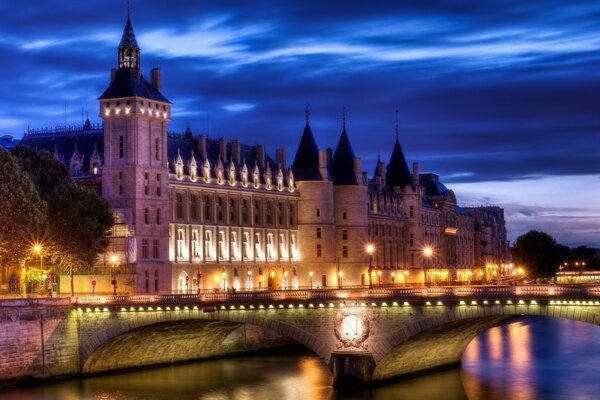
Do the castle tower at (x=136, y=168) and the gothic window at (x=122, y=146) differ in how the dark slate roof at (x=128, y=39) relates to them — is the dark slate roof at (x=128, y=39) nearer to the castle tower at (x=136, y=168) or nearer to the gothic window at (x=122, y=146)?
the castle tower at (x=136, y=168)

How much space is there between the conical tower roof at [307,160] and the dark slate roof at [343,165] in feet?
14.2

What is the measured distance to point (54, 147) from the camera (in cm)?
13088

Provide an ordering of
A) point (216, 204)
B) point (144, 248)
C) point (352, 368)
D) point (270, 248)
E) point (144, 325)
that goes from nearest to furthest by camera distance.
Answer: point (352, 368) → point (144, 325) → point (144, 248) → point (216, 204) → point (270, 248)

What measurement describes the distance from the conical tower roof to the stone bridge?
51204 millimetres

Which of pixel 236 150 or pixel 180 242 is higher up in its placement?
pixel 236 150

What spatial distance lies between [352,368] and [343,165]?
74.5 meters

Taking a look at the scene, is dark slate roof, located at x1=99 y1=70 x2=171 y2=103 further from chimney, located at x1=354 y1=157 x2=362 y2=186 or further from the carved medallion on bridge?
the carved medallion on bridge

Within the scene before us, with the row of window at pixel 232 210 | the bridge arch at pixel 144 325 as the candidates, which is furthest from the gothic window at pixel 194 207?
the bridge arch at pixel 144 325

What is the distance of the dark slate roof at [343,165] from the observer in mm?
154000

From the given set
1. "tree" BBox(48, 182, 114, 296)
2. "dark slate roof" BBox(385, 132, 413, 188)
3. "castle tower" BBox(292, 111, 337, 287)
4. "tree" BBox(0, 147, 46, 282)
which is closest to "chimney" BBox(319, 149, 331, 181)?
"castle tower" BBox(292, 111, 337, 287)

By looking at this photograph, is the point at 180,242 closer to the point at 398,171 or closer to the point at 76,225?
the point at 76,225

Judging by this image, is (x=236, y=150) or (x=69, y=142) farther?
(x=236, y=150)

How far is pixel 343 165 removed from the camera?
154 metres

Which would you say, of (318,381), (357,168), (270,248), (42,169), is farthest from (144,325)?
(357,168)
